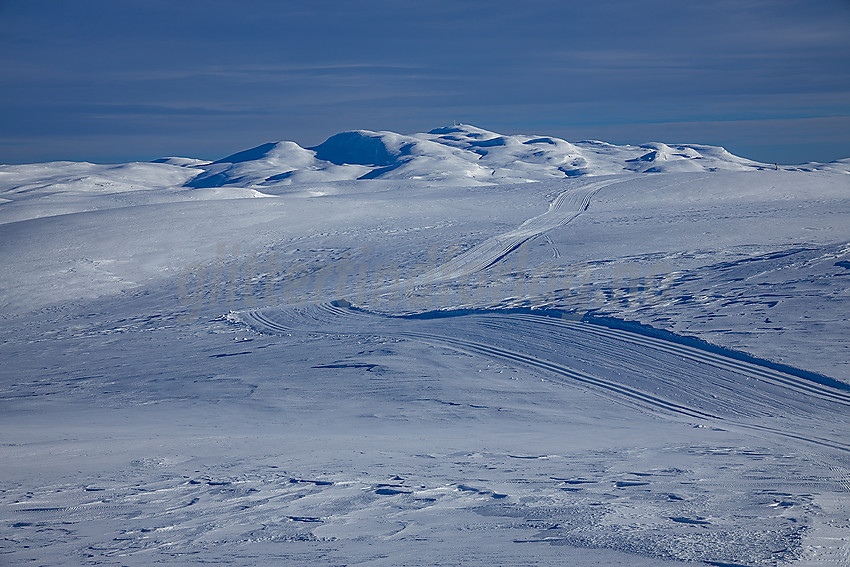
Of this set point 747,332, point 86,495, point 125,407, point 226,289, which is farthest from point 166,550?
point 226,289

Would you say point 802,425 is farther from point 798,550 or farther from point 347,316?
point 347,316

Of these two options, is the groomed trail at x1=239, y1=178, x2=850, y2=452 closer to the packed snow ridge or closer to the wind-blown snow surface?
the wind-blown snow surface

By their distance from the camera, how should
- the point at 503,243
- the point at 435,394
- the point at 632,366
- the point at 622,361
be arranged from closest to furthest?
the point at 435,394
the point at 632,366
the point at 622,361
the point at 503,243

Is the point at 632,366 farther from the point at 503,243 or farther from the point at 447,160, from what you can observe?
the point at 447,160

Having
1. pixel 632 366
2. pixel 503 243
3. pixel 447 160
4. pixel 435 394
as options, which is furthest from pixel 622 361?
pixel 447 160

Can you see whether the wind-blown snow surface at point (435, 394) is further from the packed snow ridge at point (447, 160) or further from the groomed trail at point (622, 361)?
the packed snow ridge at point (447, 160)
